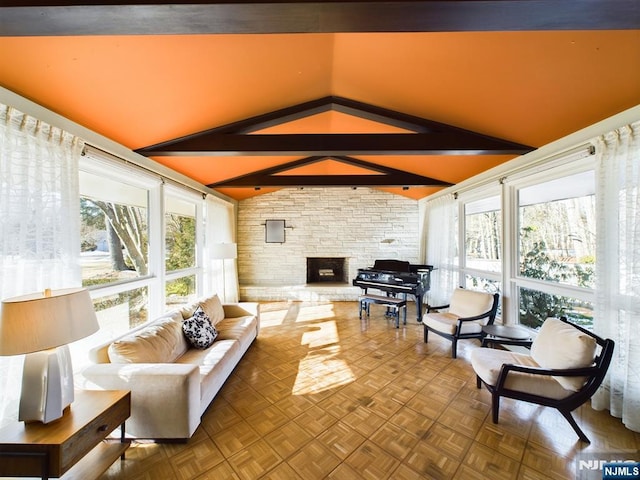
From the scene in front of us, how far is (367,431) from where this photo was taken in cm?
192

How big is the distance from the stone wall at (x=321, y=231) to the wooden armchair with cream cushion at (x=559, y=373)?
13.3 feet

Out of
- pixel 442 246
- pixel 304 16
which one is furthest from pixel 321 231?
pixel 304 16

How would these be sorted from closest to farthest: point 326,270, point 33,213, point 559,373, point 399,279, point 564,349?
point 33,213, point 559,373, point 564,349, point 399,279, point 326,270

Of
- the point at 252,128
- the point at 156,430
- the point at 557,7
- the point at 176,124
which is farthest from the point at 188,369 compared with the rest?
the point at 557,7

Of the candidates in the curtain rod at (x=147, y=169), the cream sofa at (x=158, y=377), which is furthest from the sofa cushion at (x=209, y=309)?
the curtain rod at (x=147, y=169)

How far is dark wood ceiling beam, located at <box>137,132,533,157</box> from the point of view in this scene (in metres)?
2.68

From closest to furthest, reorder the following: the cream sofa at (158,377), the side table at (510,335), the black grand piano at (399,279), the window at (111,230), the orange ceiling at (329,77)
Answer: the orange ceiling at (329,77) → the cream sofa at (158,377) → the window at (111,230) → the side table at (510,335) → the black grand piano at (399,279)

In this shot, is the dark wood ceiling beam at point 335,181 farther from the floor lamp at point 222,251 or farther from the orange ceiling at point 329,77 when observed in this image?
the orange ceiling at point 329,77

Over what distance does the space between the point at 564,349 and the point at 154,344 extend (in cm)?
342

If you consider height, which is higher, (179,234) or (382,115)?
(382,115)

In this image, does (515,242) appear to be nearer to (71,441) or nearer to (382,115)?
(382,115)

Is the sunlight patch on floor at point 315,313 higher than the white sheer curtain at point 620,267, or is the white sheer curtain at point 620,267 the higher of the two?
the white sheer curtain at point 620,267

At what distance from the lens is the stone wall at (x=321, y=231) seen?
20.2 feet

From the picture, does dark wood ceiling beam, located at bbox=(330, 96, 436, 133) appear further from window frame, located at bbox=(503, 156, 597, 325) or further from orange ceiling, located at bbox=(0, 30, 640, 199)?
window frame, located at bbox=(503, 156, 597, 325)
